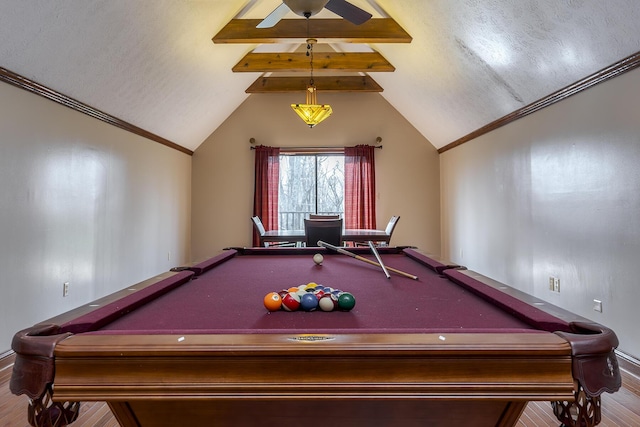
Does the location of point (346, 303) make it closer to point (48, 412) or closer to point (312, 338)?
point (312, 338)

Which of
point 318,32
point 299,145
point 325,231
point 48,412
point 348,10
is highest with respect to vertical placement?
point 318,32

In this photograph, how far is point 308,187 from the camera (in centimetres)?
615

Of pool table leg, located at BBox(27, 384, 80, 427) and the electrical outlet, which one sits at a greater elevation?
pool table leg, located at BBox(27, 384, 80, 427)

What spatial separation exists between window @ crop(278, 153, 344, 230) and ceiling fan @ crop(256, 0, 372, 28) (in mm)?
3406

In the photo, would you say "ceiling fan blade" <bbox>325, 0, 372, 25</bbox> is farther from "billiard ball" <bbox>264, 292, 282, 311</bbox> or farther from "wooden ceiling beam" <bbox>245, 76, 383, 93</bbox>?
"wooden ceiling beam" <bbox>245, 76, 383, 93</bbox>

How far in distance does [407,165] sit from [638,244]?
154 inches

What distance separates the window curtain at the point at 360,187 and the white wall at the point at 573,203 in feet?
5.96

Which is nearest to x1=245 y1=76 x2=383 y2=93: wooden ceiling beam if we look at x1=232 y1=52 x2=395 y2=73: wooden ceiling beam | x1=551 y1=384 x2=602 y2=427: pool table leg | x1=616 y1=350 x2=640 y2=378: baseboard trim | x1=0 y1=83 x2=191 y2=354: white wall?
x1=232 y1=52 x2=395 y2=73: wooden ceiling beam

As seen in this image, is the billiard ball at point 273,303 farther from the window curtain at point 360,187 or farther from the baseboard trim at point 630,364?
the window curtain at point 360,187

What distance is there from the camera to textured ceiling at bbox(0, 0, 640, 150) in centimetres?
229

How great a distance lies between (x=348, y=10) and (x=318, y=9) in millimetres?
555

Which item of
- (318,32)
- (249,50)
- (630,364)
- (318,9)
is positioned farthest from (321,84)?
(630,364)

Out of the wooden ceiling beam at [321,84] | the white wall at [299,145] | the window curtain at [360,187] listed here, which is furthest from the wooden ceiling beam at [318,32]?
the window curtain at [360,187]

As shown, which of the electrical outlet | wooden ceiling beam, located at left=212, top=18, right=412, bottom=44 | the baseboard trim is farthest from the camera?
wooden ceiling beam, located at left=212, top=18, right=412, bottom=44
